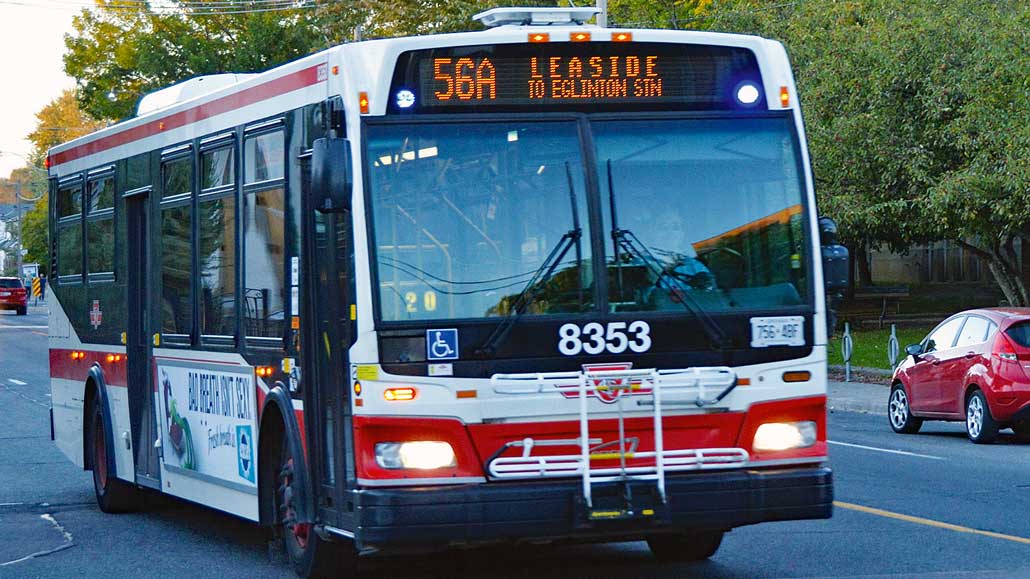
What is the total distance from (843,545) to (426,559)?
8.46ft

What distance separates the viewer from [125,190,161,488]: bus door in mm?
12109

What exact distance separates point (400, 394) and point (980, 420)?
12262 mm

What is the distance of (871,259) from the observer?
6500 cm

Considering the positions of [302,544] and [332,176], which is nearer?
[332,176]

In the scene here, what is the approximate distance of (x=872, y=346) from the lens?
36812mm

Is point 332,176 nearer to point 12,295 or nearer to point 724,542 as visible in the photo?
point 724,542

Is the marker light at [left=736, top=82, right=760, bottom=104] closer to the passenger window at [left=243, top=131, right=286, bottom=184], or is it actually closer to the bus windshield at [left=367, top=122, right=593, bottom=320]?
the bus windshield at [left=367, top=122, right=593, bottom=320]

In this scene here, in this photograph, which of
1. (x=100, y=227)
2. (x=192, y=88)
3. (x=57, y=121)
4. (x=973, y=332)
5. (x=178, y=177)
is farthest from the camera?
(x=57, y=121)

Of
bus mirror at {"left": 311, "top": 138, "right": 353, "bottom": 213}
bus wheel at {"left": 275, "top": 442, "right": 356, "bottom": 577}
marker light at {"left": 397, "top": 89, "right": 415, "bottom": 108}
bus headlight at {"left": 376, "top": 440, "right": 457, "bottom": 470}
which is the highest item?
marker light at {"left": 397, "top": 89, "right": 415, "bottom": 108}

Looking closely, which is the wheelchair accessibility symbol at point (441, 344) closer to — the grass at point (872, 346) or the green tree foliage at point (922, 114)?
the green tree foliage at point (922, 114)

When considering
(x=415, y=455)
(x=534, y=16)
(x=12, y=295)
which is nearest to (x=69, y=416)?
(x=534, y=16)

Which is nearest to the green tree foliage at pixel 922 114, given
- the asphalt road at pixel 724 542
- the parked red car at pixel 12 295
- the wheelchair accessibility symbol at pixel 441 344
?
Answer: the asphalt road at pixel 724 542

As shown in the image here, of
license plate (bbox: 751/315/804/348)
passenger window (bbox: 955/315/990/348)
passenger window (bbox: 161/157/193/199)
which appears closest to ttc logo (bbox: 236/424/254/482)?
passenger window (bbox: 161/157/193/199)

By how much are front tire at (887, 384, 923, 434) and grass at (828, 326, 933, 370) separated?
34.1ft
